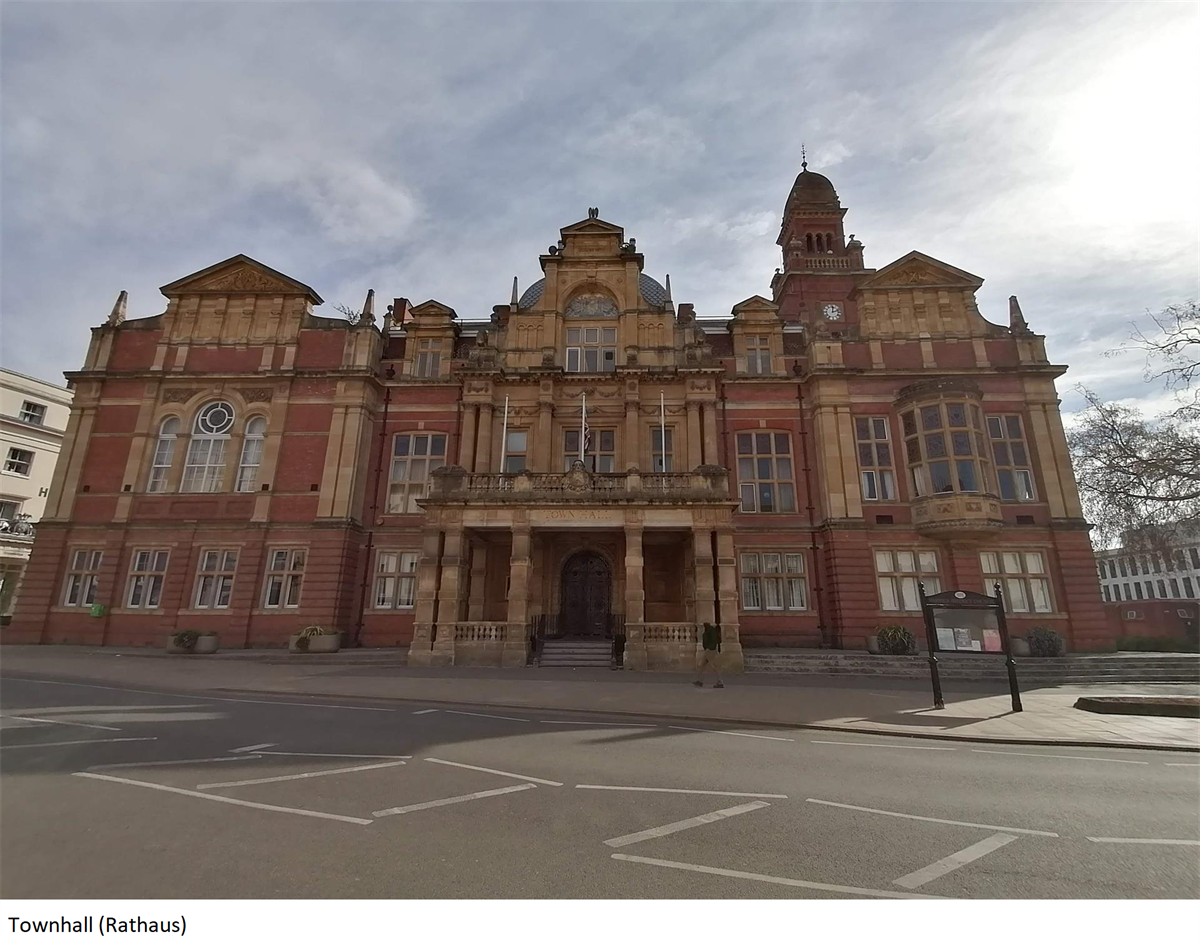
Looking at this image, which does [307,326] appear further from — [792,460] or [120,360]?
[792,460]

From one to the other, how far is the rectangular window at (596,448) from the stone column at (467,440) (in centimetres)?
427

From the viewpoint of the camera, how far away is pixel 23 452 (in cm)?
4238

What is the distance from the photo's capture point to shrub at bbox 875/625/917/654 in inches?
854

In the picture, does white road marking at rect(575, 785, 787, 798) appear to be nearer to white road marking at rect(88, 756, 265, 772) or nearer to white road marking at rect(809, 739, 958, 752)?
white road marking at rect(809, 739, 958, 752)

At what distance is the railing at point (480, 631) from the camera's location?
20188mm

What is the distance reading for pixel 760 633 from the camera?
79.6 ft

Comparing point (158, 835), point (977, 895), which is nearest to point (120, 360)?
point (158, 835)

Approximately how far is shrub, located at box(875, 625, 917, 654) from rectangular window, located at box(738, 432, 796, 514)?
6.36 meters

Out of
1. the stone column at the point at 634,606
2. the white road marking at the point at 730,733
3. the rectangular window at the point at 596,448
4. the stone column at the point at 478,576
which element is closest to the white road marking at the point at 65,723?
the white road marking at the point at 730,733

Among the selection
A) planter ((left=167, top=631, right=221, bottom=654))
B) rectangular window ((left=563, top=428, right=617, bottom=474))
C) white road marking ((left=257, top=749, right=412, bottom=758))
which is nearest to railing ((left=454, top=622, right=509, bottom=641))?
rectangular window ((left=563, top=428, right=617, bottom=474))

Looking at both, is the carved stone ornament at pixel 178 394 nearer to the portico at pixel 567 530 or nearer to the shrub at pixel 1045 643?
the portico at pixel 567 530

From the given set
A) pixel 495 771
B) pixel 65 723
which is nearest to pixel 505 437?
pixel 65 723

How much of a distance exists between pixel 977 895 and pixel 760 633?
69.2 feet

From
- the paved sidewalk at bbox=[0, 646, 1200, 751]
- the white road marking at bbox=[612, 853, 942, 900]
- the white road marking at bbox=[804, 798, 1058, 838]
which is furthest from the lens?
the paved sidewalk at bbox=[0, 646, 1200, 751]
